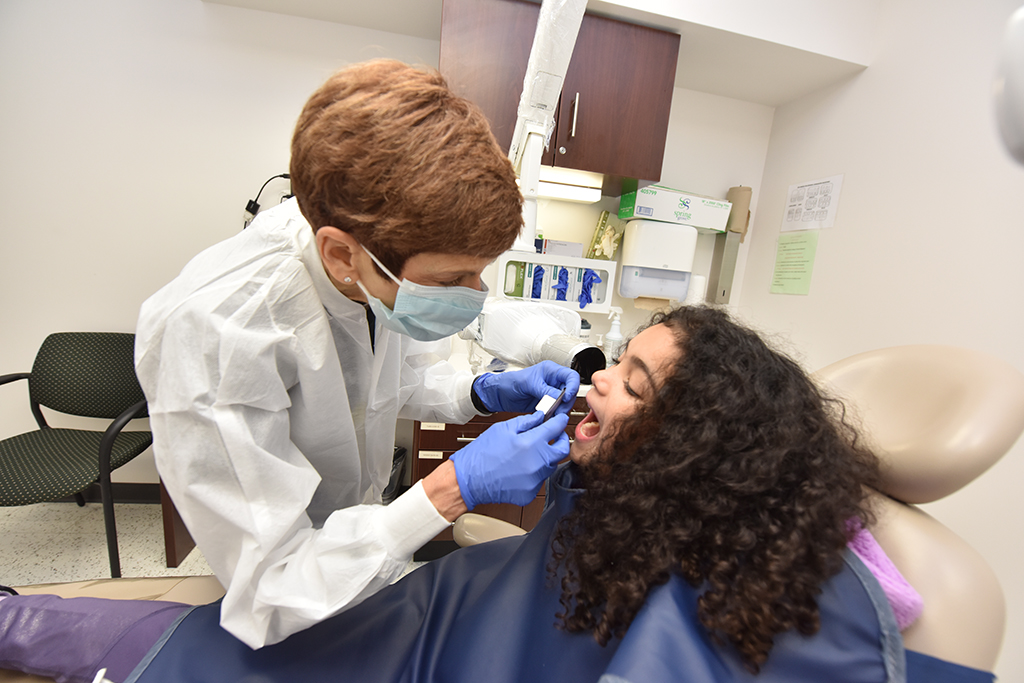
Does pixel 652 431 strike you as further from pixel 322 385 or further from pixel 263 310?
pixel 263 310

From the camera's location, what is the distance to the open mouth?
3.30 ft

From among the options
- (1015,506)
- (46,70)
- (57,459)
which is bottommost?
(57,459)

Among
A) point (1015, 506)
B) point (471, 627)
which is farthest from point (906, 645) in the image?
point (1015, 506)

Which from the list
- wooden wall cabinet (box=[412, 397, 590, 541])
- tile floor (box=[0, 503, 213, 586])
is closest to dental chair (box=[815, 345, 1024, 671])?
wooden wall cabinet (box=[412, 397, 590, 541])

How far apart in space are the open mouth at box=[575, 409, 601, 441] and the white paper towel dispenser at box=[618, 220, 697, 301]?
1.34m

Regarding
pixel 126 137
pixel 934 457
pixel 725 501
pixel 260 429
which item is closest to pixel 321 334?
pixel 260 429

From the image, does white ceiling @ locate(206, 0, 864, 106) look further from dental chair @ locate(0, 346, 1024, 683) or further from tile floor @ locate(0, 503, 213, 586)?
tile floor @ locate(0, 503, 213, 586)

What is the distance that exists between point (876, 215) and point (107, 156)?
3447 mm

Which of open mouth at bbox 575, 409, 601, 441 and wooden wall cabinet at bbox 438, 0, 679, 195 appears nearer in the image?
open mouth at bbox 575, 409, 601, 441

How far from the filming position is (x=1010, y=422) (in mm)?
705

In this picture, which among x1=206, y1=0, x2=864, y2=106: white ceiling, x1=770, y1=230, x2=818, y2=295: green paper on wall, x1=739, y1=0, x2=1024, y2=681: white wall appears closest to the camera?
x1=739, y1=0, x2=1024, y2=681: white wall

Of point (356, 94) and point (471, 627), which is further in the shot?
point (471, 627)

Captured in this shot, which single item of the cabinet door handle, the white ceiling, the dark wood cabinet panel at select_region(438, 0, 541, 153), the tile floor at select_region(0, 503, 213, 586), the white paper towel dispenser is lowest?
the tile floor at select_region(0, 503, 213, 586)

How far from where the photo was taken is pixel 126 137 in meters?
1.94
